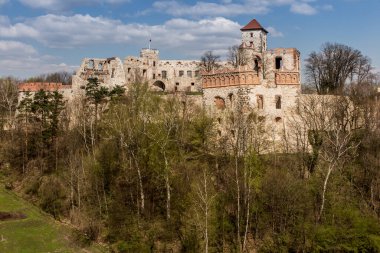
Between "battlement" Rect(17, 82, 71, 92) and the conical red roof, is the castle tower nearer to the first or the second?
the conical red roof

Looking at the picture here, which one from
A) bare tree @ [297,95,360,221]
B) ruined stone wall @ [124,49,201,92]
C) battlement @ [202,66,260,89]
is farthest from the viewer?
ruined stone wall @ [124,49,201,92]

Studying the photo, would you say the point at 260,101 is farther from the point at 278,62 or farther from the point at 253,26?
the point at 253,26

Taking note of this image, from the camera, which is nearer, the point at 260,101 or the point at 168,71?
the point at 260,101

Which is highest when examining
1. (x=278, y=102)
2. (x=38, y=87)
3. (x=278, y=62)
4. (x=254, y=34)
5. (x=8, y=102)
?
(x=254, y=34)

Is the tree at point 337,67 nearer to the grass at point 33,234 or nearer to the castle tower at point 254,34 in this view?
the castle tower at point 254,34

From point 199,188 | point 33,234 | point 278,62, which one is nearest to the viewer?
point 199,188

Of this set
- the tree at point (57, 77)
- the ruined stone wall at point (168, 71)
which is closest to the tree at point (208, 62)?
the ruined stone wall at point (168, 71)

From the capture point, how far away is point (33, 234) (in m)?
31.2

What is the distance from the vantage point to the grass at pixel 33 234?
29281mm

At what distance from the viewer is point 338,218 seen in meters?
27.2

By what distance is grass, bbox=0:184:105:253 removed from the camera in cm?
2928

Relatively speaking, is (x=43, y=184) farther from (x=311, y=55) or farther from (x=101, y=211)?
(x=311, y=55)

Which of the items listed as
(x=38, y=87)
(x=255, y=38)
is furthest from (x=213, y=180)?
(x=255, y=38)

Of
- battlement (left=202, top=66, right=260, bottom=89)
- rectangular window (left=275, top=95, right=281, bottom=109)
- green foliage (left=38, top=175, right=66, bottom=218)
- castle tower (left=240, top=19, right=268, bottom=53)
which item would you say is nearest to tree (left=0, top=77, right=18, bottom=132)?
green foliage (left=38, top=175, right=66, bottom=218)
